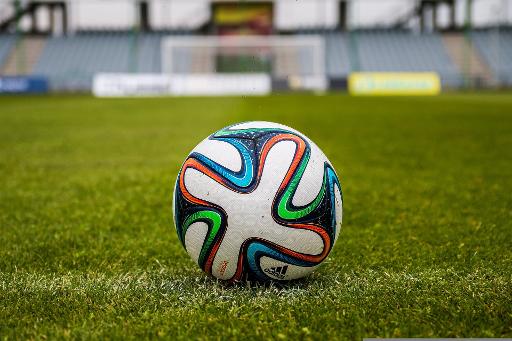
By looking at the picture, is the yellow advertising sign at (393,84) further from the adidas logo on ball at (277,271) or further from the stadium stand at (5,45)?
the adidas logo on ball at (277,271)

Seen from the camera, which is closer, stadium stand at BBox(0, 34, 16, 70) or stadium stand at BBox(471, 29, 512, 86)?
stadium stand at BBox(471, 29, 512, 86)

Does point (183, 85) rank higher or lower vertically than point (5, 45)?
lower

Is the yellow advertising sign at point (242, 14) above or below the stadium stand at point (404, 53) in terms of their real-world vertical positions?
above

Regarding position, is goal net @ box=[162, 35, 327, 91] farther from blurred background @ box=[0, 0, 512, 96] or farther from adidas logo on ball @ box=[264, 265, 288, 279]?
adidas logo on ball @ box=[264, 265, 288, 279]

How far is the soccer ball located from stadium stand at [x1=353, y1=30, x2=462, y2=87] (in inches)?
1796

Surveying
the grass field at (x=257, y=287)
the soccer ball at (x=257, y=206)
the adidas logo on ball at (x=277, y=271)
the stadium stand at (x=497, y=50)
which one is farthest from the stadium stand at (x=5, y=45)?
the adidas logo on ball at (x=277, y=271)

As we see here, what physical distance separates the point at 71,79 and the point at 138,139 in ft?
113

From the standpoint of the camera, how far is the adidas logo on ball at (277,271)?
11.3 ft

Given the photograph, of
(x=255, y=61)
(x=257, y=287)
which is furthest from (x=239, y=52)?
(x=257, y=287)

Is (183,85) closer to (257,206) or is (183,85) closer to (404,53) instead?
(404,53)

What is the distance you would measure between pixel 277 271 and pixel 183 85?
36.2 meters

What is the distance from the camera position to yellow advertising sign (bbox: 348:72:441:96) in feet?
133

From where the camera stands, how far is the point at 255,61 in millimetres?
Result: 38906

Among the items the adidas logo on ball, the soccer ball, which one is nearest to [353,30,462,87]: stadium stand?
the soccer ball
